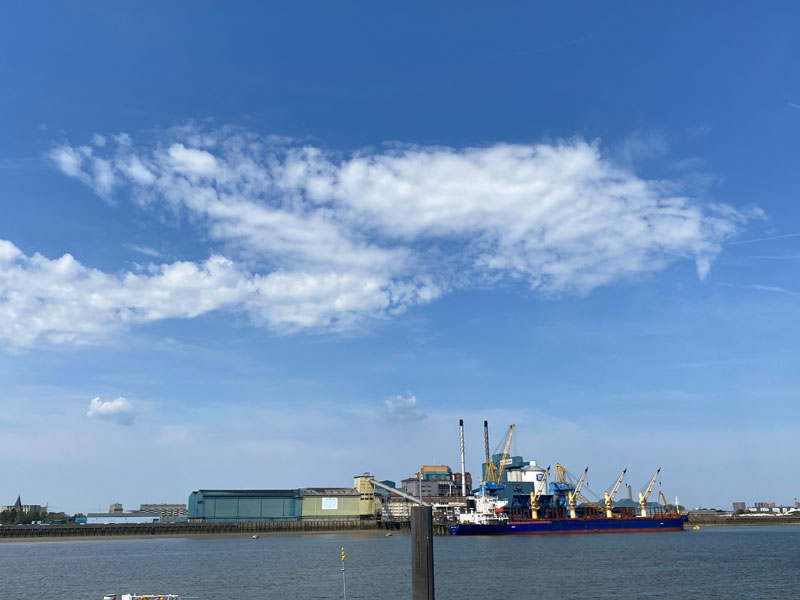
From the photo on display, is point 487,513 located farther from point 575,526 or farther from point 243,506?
point 243,506

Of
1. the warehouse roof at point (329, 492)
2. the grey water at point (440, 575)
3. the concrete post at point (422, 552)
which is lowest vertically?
the grey water at point (440, 575)

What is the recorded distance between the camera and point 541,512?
158 m

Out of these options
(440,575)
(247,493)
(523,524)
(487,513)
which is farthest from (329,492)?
(440,575)

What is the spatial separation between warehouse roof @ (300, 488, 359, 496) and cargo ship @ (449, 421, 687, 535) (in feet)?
147

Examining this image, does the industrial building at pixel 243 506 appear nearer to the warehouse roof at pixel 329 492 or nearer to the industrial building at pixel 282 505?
the industrial building at pixel 282 505

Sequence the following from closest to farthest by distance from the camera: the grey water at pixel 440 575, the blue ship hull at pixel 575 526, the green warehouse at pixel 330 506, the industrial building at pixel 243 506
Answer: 1. the grey water at pixel 440 575
2. the blue ship hull at pixel 575 526
3. the industrial building at pixel 243 506
4. the green warehouse at pixel 330 506

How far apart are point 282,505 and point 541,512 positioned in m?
74.9

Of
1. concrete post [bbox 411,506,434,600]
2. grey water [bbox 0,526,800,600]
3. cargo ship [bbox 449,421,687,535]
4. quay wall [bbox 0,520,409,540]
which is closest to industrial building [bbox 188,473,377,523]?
quay wall [bbox 0,520,409,540]

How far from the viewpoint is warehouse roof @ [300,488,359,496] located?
188m

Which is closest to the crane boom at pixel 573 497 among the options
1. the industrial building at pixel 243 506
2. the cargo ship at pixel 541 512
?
the cargo ship at pixel 541 512

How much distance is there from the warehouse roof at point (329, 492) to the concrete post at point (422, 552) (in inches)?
7072

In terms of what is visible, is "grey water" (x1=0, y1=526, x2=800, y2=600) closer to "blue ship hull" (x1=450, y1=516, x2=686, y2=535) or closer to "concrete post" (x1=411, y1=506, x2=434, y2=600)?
"concrete post" (x1=411, y1=506, x2=434, y2=600)

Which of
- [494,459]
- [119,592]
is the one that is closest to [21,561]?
[119,592]

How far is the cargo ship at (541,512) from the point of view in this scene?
14188 cm
